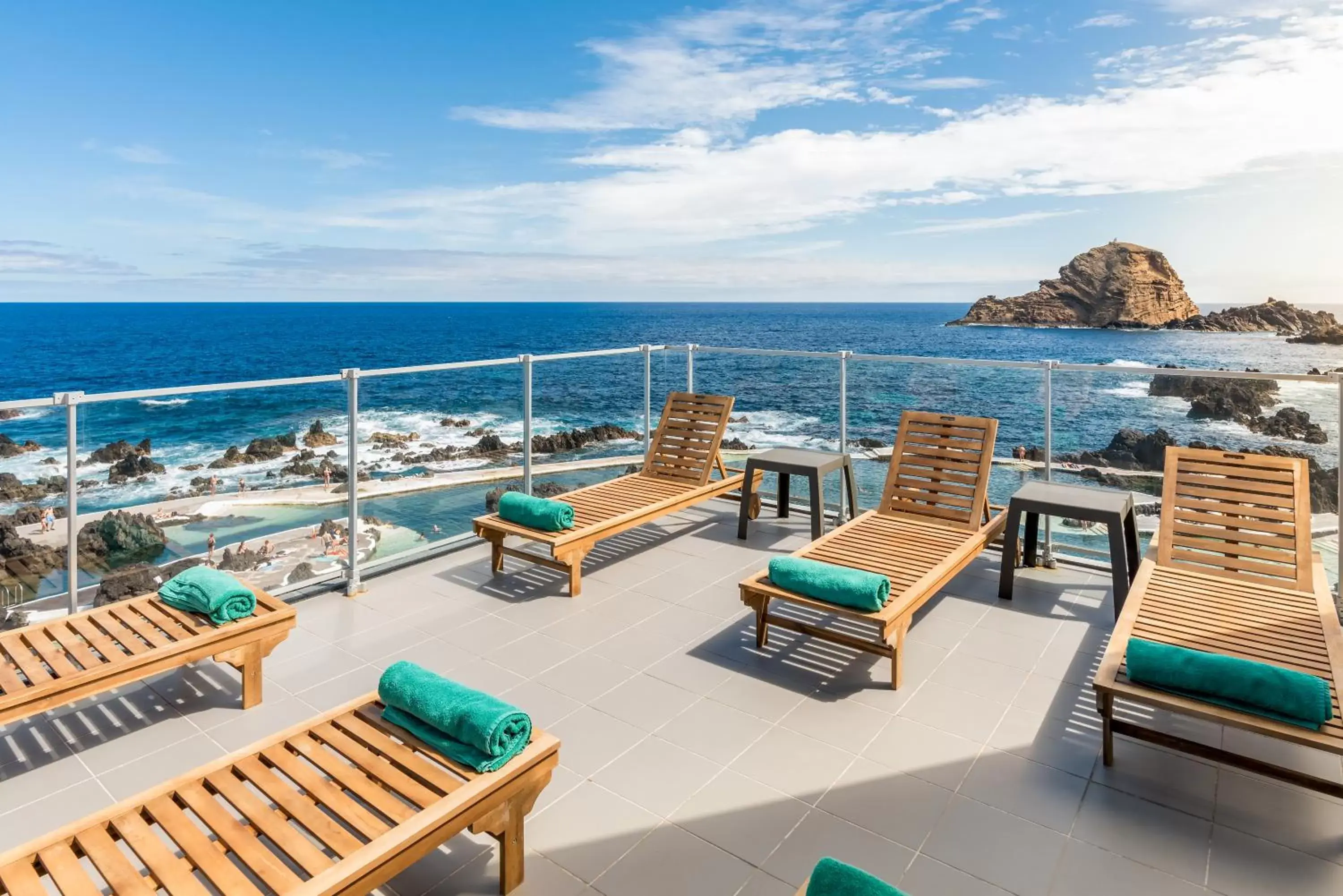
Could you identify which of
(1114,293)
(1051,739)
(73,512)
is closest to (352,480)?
(73,512)

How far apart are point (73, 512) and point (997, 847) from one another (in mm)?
3701

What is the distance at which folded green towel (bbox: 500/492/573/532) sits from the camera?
4.17 meters

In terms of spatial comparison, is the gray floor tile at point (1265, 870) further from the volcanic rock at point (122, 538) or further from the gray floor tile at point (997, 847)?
the volcanic rock at point (122, 538)

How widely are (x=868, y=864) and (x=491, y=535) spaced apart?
9.42 feet

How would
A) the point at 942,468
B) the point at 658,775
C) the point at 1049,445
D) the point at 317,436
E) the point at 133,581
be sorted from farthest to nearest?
1. the point at 1049,445
2. the point at 942,468
3. the point at 317,436
4. the point at 133,581
5. the point at 658,775

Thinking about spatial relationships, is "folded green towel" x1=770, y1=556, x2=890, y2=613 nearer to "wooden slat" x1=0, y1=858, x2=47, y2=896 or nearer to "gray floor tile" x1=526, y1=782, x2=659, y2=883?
"gray floor tile" x1=526, y1=782, x2=659, y2=883

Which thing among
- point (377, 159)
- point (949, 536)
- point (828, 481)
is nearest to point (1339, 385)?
point (949, 536)

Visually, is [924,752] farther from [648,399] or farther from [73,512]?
[648,399]

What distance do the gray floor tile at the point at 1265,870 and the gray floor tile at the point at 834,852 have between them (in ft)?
2.66

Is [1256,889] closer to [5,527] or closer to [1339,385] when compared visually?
[1339,385]

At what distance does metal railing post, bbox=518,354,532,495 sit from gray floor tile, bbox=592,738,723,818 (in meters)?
2.81

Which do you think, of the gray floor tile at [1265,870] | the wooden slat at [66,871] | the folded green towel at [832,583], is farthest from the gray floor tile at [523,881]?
the gray floor tile at [1265,870]

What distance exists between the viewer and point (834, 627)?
3.72 metres

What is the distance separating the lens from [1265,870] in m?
2.10
